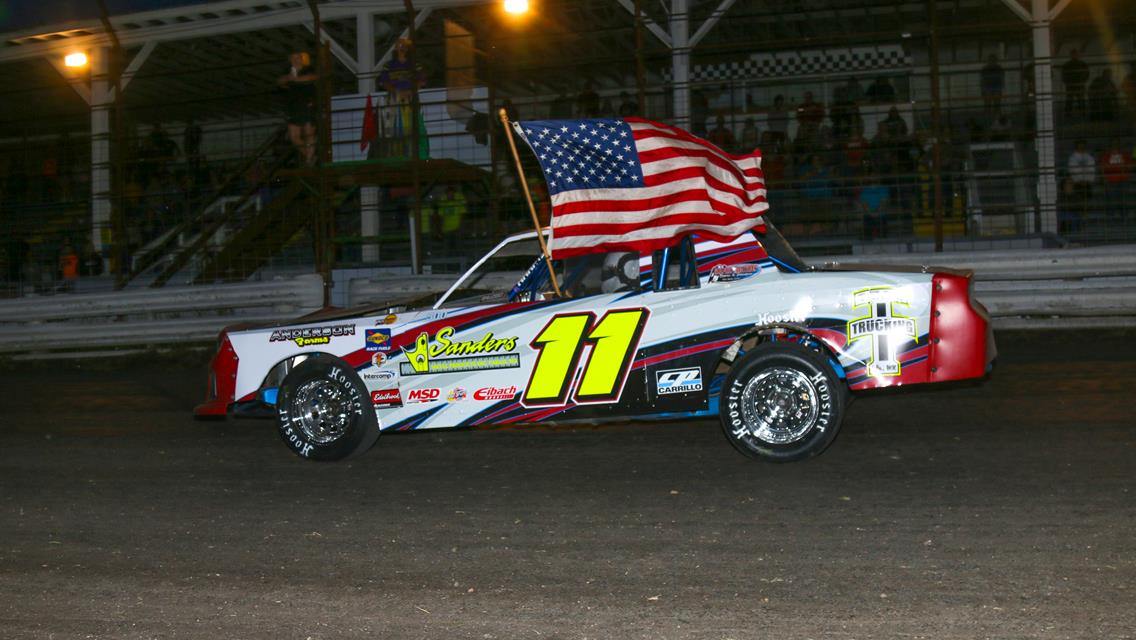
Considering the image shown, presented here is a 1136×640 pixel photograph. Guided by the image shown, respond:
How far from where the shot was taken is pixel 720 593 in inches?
186

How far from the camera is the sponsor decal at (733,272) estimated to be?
729 cm

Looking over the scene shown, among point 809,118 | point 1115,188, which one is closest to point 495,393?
point 809,118

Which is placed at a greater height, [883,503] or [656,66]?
[656,66]

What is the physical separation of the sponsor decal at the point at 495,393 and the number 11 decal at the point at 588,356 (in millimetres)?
91

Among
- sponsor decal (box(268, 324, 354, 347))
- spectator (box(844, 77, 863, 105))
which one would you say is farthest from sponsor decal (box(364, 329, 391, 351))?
spectator (box(844, 77, 863, 105))

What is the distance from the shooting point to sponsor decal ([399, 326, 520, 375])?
754 cm

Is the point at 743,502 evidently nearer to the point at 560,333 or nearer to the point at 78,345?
the point at 560,333

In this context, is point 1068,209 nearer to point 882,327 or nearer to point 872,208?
point 872,208

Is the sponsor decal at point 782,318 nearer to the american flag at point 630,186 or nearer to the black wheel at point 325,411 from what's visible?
the american flag at point 630,186

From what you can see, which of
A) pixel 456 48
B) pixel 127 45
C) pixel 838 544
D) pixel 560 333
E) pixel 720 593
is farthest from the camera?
pixel 127 45

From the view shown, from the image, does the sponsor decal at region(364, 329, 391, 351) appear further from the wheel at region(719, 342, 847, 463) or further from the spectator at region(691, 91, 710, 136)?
the spectator at region(691, 91, 710, 136)

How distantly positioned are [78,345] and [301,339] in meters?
8.40

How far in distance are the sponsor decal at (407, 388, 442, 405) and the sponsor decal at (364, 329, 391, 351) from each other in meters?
0.33

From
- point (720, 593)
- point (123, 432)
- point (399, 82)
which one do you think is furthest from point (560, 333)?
point (399, 82)
